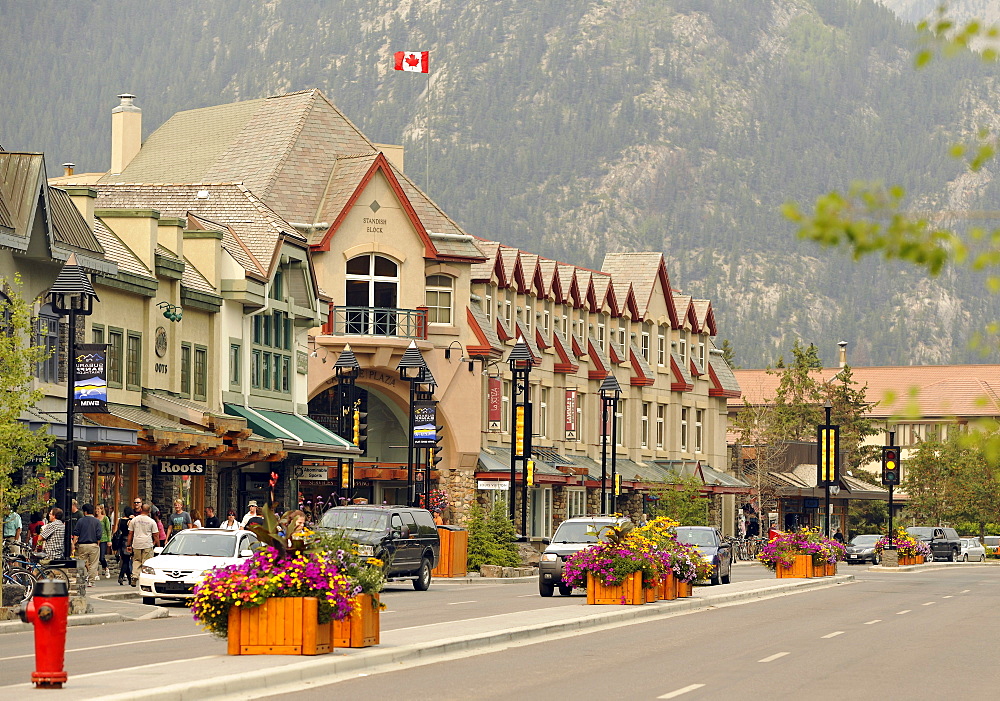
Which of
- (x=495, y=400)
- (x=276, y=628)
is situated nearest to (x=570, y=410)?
(x=495, y=400)

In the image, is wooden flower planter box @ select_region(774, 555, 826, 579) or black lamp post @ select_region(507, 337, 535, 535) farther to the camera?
black lamp post @ select_region(507, 337, 535, 535)

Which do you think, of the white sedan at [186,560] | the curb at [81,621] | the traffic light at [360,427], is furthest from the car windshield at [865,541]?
the curb at [81,621]

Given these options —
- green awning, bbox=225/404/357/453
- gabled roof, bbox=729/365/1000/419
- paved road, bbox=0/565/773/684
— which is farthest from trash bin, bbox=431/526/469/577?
gabled roof, bbox=729/365/1000/419

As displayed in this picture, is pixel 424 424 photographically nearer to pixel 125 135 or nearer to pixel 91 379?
pixel 91 379

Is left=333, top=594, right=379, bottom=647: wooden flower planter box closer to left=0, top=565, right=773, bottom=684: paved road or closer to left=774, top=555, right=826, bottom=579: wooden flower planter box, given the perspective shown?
left=0, top=565, right=773, bottom=684: paved road

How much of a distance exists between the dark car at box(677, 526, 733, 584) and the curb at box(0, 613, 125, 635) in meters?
19.5

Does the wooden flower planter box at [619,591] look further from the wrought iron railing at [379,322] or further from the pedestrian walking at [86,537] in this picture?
the wrought iron railing at [379,322]

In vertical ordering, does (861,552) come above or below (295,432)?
below

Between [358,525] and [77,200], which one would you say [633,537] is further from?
[77,200]

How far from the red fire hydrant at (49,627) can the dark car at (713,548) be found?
29471 millimetres

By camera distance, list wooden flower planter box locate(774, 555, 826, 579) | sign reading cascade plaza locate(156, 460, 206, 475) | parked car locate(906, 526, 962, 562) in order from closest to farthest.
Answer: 1. sign reading cascade plaza locate(156, 460, 206, 475)
2. wooden flower planter box locate(774, 555, 826, 579)
3. parked car locate(906, 526, 962, 562)

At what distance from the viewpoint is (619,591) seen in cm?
3055

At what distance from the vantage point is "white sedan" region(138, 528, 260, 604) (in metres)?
31.4

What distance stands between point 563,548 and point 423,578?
154 inches
